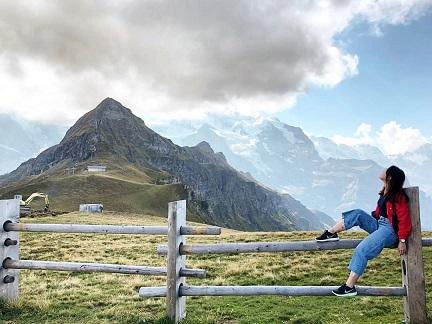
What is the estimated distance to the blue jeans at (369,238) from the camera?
8.16 m

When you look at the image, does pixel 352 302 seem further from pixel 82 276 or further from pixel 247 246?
pixel 82 276

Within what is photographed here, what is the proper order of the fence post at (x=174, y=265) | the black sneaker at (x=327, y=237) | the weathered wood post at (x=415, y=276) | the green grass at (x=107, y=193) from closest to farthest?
1. the weathered wood post at (x=415, y=276)
2. the black sneaker at (x=327, y=237)
3. the fence post at (x=174, y=265)
4. the green grass at (x=107, y=193)

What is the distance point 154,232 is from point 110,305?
323 cm

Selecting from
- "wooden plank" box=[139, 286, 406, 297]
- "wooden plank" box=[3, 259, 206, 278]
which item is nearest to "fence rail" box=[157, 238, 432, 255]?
"wooden plank" box=[3, 259, 206, 278]

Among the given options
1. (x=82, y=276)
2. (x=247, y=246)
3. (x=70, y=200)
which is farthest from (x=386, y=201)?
(x=70, y=200)

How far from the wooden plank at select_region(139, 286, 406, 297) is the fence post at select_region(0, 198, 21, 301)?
4.10 metres

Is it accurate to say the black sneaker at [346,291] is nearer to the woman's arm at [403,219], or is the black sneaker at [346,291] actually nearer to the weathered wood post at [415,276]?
the weathered wood post at [415,276]

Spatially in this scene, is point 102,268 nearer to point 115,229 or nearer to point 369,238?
point 115,229

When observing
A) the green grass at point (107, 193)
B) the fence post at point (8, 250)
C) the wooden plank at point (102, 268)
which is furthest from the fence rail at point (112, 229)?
the green grass at point (107, 193)

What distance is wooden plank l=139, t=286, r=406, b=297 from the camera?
839 centimetres

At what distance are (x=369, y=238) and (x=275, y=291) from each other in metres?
2.24

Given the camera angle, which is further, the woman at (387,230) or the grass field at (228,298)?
the grass field at (228,298)

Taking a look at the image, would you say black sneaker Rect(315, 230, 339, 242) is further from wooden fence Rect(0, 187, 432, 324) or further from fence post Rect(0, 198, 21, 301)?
fence post Rect(0, 198, 21, 301)

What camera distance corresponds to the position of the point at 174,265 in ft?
29.8
